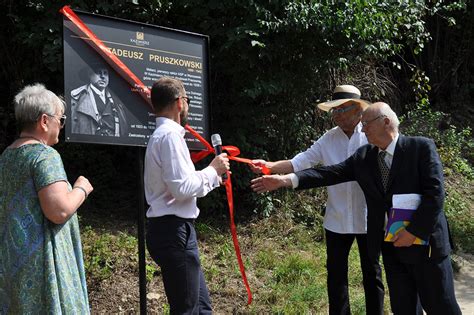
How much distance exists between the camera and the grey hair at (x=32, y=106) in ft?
9.68

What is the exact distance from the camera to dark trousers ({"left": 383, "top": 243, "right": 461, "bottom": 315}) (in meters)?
3.57

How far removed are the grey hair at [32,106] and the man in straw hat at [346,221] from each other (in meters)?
2.42

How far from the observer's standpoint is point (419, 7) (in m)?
7.86

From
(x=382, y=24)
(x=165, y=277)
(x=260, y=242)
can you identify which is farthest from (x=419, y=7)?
(x=165, y=277)

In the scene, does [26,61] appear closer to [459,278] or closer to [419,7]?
[419,7]

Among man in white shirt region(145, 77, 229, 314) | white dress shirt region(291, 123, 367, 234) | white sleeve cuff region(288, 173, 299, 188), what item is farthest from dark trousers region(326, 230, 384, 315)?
man in white shirt region(145, 77, 229, 314)

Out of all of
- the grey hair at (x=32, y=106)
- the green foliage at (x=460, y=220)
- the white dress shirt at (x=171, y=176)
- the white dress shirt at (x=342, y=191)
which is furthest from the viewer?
the green foliage at (x=460, y=220)

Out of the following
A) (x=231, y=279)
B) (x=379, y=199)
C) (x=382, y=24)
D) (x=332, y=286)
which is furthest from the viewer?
(x=382, y=24)

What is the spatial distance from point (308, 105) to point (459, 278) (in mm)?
3150

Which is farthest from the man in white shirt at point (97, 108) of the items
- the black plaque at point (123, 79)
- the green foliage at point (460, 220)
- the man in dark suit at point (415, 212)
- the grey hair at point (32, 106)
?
the green foliage at point (460, 220)

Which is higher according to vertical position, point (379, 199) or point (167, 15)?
point (167, 15)

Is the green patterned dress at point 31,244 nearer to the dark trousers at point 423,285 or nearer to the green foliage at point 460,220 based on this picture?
the dark trousers at point 423,285

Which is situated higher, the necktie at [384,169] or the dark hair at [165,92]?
the dark hair at [165,92]

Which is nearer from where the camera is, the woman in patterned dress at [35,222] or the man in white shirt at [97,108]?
the woman in patterned dress at [35,222]
